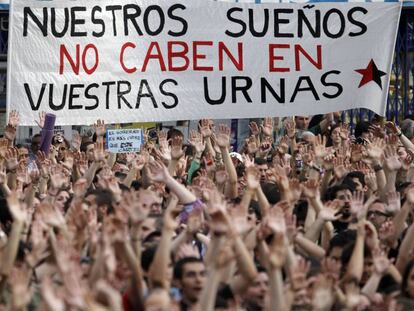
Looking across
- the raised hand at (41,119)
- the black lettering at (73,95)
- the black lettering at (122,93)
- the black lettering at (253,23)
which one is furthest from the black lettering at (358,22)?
the raised hand at (41,119)

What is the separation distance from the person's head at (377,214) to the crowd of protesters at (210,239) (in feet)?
0.03

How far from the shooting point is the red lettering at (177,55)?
9977 mm

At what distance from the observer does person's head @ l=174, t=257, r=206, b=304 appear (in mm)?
4949

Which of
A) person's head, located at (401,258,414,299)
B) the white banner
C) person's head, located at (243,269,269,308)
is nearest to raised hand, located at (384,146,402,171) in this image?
person's head, located at (401,258,414,299)

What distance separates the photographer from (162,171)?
6.47 m

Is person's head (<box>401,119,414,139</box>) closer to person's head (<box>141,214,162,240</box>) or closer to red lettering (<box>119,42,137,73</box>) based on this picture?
red lettering (<box>119,42,137,73</box>)

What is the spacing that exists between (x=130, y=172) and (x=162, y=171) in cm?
163

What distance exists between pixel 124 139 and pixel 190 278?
525cm

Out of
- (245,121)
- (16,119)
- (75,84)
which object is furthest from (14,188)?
(245,121)

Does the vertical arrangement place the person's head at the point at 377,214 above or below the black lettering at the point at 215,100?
below

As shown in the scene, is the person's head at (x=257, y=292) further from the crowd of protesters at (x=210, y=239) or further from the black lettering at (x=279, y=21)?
the black lettering at (x=279, y=21)

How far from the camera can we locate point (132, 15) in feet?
32.9

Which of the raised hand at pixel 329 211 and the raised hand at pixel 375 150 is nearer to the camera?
the raised hand at pixel 329 211

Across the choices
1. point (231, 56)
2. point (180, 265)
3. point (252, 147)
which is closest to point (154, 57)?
point (231, 56)
